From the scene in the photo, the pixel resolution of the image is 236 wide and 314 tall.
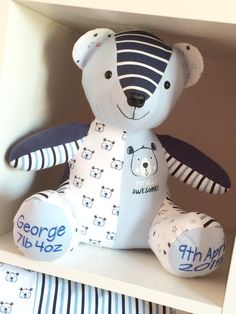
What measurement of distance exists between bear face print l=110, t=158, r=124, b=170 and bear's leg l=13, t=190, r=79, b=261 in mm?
95

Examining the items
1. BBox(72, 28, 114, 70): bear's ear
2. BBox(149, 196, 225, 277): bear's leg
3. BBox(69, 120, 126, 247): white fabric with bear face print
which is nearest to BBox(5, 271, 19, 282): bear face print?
BBox(69, 120, 126, 247): white fabric with bear face print

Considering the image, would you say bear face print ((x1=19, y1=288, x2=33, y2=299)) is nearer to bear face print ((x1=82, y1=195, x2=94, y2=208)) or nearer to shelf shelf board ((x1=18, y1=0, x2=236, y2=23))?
bear face print ((x1=82, y1=195, x2=94, y2=208))

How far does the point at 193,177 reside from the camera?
0.76 m

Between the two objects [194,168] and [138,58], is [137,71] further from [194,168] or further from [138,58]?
[194,168]

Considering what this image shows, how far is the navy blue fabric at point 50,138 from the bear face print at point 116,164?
59mm

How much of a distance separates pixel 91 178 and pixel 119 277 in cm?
14

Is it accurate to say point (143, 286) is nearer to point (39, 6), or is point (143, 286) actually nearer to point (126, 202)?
point (126, 202)

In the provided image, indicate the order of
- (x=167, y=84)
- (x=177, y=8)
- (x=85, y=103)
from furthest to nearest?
(x=85, y=103), (x=167, y=84), (x=177, y=8)

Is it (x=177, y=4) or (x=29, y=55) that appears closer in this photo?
(x=177, y=4)

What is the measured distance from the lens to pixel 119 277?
66 cm

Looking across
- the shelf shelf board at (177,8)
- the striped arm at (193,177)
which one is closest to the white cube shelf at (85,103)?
the shelf shelf board at (177,8)

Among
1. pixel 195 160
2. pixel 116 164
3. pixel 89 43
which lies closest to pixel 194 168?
pixel 195 160

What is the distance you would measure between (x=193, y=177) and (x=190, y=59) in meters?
0.16

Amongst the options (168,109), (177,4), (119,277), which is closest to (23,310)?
Result: (119,277)
